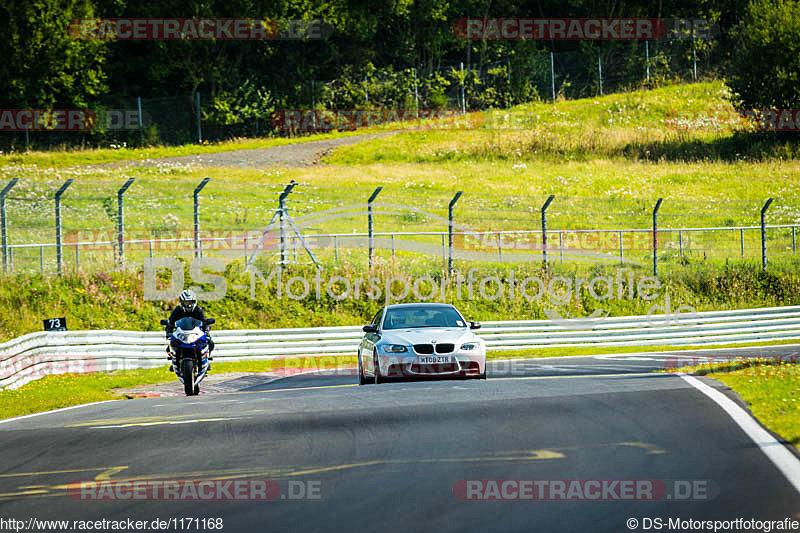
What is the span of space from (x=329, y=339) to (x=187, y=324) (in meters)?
7.96

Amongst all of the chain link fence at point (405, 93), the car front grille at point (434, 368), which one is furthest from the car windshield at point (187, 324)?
the chain link fence at point (405, 93)

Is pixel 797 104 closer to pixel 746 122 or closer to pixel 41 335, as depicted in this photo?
pixel 746 122

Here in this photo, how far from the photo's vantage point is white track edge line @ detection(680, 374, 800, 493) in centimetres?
691

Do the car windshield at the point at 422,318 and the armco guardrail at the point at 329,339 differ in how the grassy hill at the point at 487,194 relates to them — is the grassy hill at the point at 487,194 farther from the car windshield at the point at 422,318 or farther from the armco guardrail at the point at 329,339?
the car windshield at the point at 422,318

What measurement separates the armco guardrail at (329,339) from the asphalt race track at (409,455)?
6.03 m

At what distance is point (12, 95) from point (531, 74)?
2998 cm

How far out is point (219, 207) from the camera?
32.1 meters

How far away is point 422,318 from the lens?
1557 cm

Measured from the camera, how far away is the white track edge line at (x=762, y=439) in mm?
6913

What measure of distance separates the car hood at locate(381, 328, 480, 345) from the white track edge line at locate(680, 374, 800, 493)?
3.71 metres

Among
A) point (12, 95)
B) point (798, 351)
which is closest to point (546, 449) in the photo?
point (798, 351)

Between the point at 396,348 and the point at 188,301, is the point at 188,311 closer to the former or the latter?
the point at 188,301

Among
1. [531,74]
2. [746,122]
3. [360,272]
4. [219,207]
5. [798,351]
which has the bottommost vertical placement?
[798,351]

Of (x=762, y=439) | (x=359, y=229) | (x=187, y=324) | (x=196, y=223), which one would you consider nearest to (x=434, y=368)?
(x=187, y=324)
